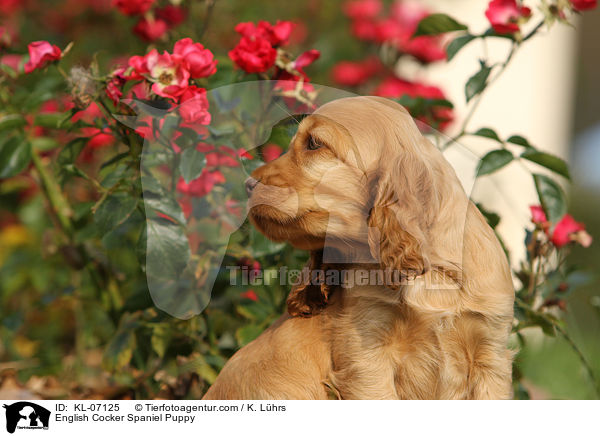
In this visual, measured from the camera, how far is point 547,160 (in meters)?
1.71

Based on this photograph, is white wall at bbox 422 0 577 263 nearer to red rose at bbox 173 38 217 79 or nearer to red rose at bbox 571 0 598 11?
red rose at bbox 571 0 598 11

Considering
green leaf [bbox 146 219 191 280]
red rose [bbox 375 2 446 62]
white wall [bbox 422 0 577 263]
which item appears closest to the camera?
green leaf [bbox 146 219 191 280]

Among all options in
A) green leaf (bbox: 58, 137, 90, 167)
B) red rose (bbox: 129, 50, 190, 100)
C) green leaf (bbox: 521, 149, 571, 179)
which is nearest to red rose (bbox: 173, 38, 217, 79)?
red rose (bbox: 129, 50, 190, 100)

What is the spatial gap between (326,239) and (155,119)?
55 centimetres

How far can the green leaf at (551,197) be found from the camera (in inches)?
66.0

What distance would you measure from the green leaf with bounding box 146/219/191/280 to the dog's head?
0.42 meters

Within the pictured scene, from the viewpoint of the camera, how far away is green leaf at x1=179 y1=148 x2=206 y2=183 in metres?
Answer: 1.50

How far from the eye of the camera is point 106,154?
6.59 ft

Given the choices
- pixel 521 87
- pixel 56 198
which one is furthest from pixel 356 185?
pixel 521 87

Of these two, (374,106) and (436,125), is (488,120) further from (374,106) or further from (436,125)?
(374,106)

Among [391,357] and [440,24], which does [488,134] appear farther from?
[391,357]
